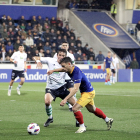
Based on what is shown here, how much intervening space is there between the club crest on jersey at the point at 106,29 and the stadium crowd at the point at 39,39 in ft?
11.0

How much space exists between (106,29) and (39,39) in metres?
10.1

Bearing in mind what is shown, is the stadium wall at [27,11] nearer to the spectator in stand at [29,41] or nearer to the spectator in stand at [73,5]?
the spectator in stand at [73,5]

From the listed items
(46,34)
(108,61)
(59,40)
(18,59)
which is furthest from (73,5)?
(18,59)

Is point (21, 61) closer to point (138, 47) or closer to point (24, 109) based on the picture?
point (24, 109)

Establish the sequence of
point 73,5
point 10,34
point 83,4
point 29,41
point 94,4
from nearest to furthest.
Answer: point 10,34
point 29,41
point 73,5
point 83,4
point 94,4

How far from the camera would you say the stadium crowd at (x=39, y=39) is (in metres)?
28.6

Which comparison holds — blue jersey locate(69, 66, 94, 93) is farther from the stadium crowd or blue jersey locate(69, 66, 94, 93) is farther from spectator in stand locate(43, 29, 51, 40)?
spectator in stand locate(43, 29, 51, 40)

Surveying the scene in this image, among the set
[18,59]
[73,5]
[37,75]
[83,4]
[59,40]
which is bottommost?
[37,75]

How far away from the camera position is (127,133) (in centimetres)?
773

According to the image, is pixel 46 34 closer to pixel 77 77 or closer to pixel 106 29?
pixel 106 29

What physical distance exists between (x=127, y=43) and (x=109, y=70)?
1203 cm

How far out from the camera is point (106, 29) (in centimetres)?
3825

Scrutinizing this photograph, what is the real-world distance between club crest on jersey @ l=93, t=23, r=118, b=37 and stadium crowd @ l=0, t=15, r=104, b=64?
3.34 metres

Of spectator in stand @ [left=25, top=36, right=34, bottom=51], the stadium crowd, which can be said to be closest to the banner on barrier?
the stadium crowd
